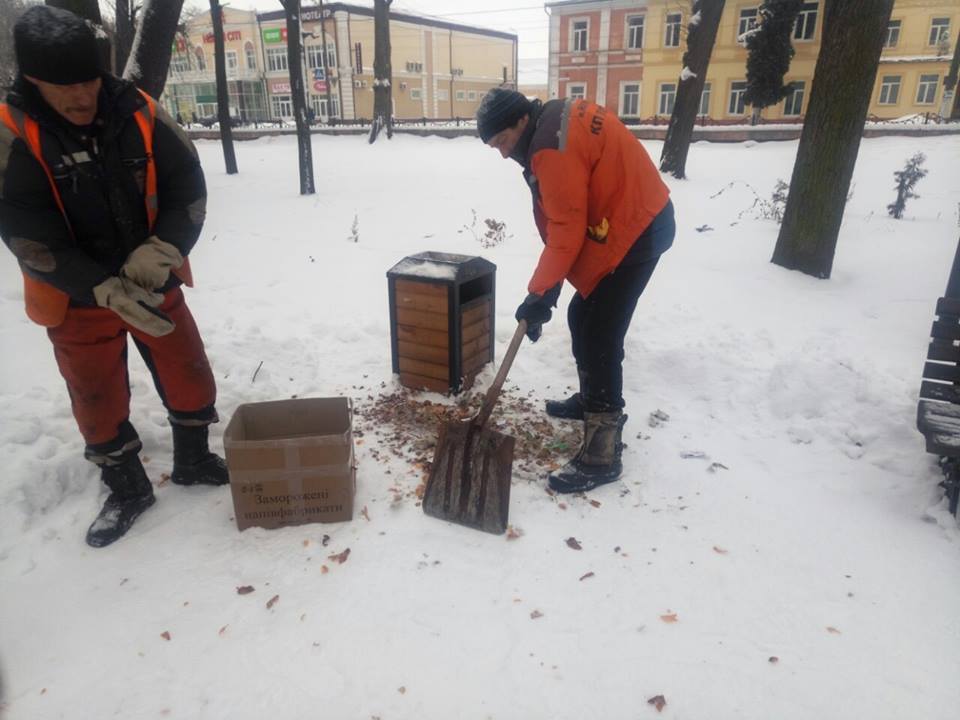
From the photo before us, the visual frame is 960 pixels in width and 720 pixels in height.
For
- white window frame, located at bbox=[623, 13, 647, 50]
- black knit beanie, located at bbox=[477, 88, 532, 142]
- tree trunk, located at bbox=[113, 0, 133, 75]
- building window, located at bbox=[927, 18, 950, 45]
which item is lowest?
black knit beanie, located at bbox=[477, 88, 532, 142]

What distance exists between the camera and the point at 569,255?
2.65 m

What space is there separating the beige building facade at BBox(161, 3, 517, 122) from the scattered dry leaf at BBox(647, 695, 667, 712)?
43.3 m

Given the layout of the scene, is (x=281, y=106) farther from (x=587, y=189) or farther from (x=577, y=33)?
(x=587, y=189)

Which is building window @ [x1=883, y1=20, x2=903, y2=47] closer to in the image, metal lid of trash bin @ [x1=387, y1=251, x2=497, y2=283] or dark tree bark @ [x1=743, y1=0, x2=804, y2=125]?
dark tree bark @ [x1=743, y1=0, x2=804, y2=125]

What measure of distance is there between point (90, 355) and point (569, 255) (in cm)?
207

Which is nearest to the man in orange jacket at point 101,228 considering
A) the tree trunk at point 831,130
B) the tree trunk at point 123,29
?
the tree trunk at point 831,130

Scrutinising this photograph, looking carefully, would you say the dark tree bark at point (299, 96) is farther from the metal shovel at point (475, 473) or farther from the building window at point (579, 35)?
the building window at point (579, 35)

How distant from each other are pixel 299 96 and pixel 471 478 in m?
10.5

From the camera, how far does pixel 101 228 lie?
238cm

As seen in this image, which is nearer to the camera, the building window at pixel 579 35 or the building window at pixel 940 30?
the building window at pixel 940 30

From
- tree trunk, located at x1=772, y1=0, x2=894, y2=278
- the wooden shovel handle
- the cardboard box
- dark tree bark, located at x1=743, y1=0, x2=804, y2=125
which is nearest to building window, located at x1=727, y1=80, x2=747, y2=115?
dark tree bark, located at x1=743, y1=0, x2=804, y2=125

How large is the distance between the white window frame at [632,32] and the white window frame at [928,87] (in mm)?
12930

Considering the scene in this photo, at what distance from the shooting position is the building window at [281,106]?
1876 inches

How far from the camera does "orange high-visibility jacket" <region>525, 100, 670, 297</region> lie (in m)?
2.54
